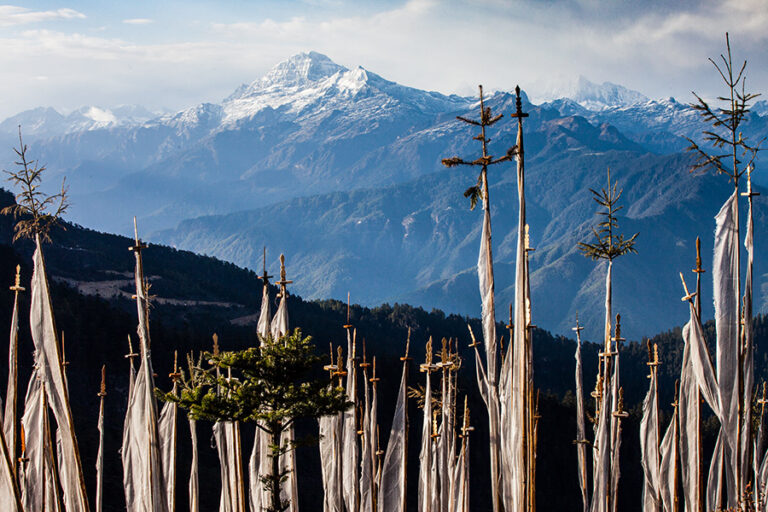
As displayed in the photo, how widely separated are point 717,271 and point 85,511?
1310 centimetres

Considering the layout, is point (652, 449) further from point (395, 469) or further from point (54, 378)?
point (54, 378)

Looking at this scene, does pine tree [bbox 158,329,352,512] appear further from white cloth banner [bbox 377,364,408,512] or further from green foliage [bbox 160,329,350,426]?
white cloth banner [bbox 377,364,408,512]

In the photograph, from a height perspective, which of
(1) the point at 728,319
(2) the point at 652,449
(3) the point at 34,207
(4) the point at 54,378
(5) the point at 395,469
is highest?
(3) the point at 34,207

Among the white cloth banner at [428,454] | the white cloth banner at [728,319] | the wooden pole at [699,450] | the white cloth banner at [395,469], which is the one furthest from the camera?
the white cloth banner at [428,454]

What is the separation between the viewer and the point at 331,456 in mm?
31469

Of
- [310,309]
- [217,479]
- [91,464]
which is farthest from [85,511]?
[310,309]

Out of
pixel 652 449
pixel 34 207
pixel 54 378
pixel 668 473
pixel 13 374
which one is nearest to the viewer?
pixel 54 378

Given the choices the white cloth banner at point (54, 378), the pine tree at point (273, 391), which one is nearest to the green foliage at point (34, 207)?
the white cloth banner at point (54, 378)

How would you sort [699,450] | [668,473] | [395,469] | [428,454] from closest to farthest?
[699,450], [668,473], [395,469], [428,454]

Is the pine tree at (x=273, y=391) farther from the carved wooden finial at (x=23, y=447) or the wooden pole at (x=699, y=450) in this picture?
the wooden pole at (x=699, y=450)

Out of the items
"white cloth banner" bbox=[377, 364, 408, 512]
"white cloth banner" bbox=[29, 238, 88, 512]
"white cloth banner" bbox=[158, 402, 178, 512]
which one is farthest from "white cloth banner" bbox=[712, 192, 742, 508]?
"white cloth banner" bbox=[377, 364, 408, 512]

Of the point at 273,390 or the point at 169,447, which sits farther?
the point at 169,447

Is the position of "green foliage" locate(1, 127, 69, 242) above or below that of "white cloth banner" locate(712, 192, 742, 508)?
above

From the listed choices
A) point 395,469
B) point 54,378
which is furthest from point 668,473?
point 54,378
